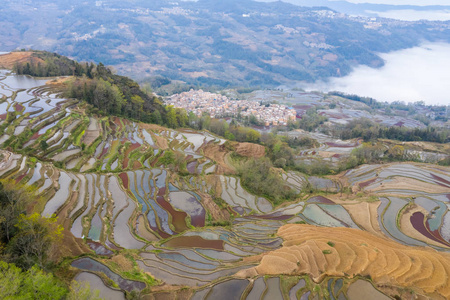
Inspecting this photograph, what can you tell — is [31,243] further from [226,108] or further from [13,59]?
[226,108]

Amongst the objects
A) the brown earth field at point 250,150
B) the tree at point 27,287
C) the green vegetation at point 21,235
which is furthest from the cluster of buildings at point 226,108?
the tree at point 27,287

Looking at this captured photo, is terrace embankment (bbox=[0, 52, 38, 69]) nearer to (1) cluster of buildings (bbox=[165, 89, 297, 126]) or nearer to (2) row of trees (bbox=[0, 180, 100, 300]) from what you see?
(1) cluster of buildings (bbox=[165, 89, 297, 126])

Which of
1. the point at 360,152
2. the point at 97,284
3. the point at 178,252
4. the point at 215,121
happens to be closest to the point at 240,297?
the point at 178,252

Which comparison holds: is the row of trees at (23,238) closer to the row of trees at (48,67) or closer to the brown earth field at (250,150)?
the brown earth field at (250,150)

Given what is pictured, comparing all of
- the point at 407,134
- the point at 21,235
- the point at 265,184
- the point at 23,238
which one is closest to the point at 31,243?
the point at 23,238

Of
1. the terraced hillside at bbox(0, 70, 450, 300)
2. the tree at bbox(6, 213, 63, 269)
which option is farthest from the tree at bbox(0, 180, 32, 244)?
the terraced hillside at bbox(0, 70, 450, 300)

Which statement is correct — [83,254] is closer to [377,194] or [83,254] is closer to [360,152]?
[377,194]
